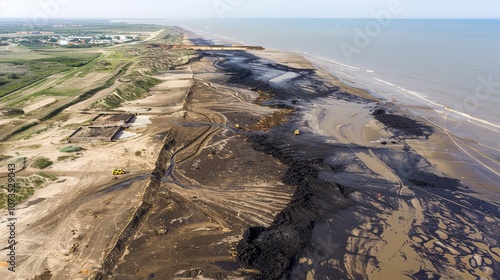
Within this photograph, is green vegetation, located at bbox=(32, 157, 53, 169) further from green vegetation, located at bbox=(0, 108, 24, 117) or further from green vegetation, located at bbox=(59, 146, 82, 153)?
green vegetation, located at bbox=(0, 108, 24, 117)

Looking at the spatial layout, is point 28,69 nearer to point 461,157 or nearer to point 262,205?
point 262,205

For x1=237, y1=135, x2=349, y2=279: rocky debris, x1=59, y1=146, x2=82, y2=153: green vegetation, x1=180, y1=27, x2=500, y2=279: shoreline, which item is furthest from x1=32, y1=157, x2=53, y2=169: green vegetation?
x1=180, y1=27, x2=500, y2=279: shoreline

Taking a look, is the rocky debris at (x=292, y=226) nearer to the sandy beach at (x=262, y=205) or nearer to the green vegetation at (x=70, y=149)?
the sandy beach at (x=262, y=205)

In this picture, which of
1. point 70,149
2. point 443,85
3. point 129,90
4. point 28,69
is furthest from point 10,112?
point 443,85

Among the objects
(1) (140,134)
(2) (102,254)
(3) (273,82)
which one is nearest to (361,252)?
(2) (102,254)

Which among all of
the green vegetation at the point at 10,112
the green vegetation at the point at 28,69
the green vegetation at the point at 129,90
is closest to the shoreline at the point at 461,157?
the green vegetation at the point at 129,90

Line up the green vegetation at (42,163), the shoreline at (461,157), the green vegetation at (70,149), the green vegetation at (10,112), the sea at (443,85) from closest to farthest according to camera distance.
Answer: the green vegetation at (42,163) < the shoreline at (461,157) < the green vegetation at (70,149) < the sea at (443,85) < the green vegetation at (10,112)
